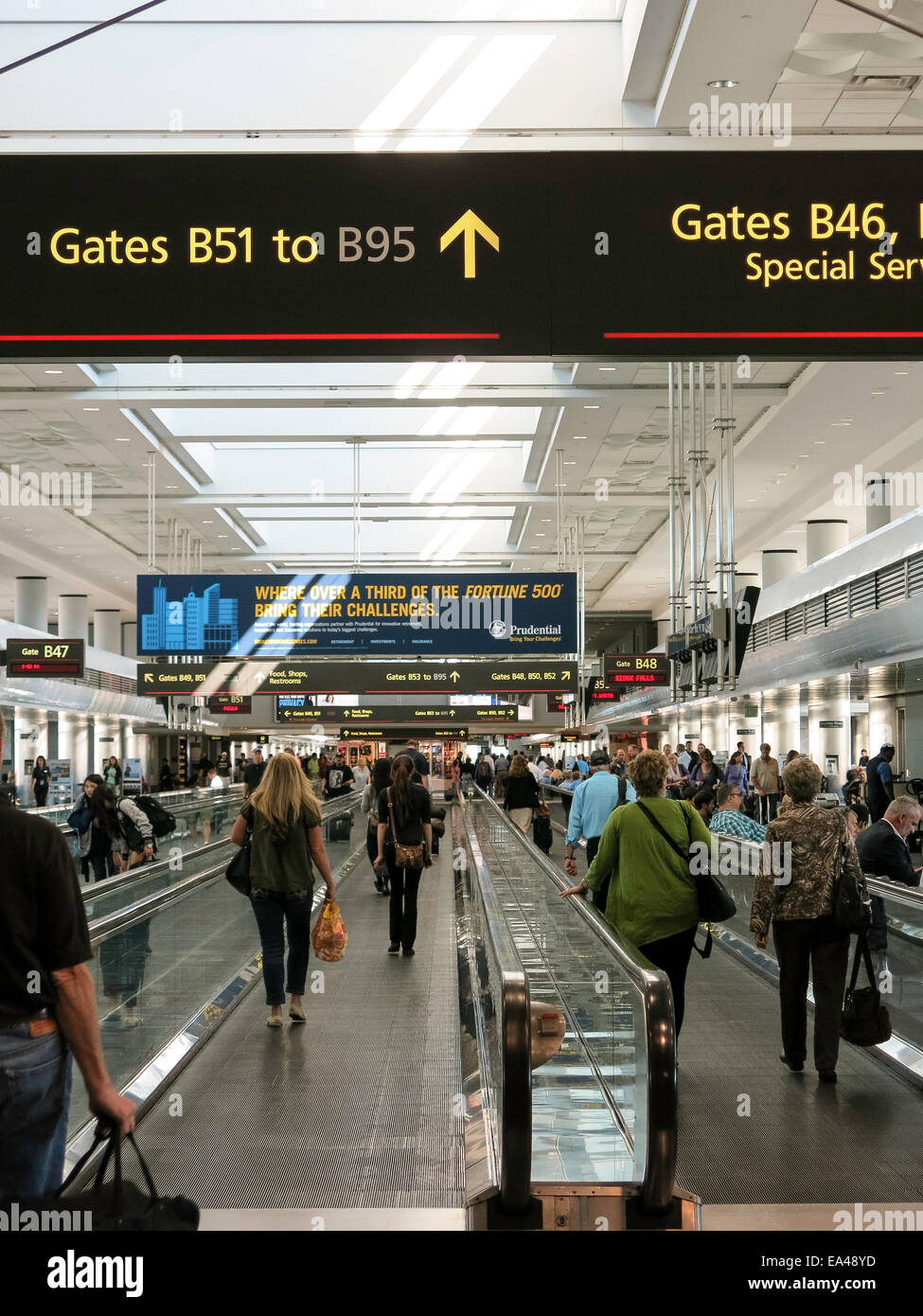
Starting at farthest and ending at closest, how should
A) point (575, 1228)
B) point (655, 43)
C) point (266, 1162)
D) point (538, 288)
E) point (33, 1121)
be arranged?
point (655, 43) → point (266, 1162) → point (538, 288) → point (575, 1228) → point (33, 1121)

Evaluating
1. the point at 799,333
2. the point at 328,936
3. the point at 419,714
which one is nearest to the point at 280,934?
the point at 328,936

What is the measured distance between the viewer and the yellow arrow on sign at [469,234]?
199 inches

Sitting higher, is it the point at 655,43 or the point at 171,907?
the point at 655,43

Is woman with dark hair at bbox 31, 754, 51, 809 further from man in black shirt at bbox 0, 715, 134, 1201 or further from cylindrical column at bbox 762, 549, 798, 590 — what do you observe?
man in black shirt at bbox 0, 715, 134, 1201

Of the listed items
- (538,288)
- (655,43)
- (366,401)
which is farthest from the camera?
(366,401)

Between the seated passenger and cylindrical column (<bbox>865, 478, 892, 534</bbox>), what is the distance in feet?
50.8

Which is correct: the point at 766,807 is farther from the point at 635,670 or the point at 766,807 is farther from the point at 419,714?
the point at 419,714

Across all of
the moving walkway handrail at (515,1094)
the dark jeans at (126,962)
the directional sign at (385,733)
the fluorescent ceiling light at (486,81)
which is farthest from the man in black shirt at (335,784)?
the moving walkway handrail at (515,1094)

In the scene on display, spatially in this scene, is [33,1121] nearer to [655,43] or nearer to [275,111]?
[655,43]

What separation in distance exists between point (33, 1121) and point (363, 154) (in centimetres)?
374

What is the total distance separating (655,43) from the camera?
471 inches

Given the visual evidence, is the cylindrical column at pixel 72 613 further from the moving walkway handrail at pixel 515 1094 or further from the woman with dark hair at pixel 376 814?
the moving walkway handrail at pixel 515 1094

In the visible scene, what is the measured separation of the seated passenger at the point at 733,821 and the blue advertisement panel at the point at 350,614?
8.41 meters

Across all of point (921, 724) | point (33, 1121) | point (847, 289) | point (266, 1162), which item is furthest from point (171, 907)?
point (921, 724)
